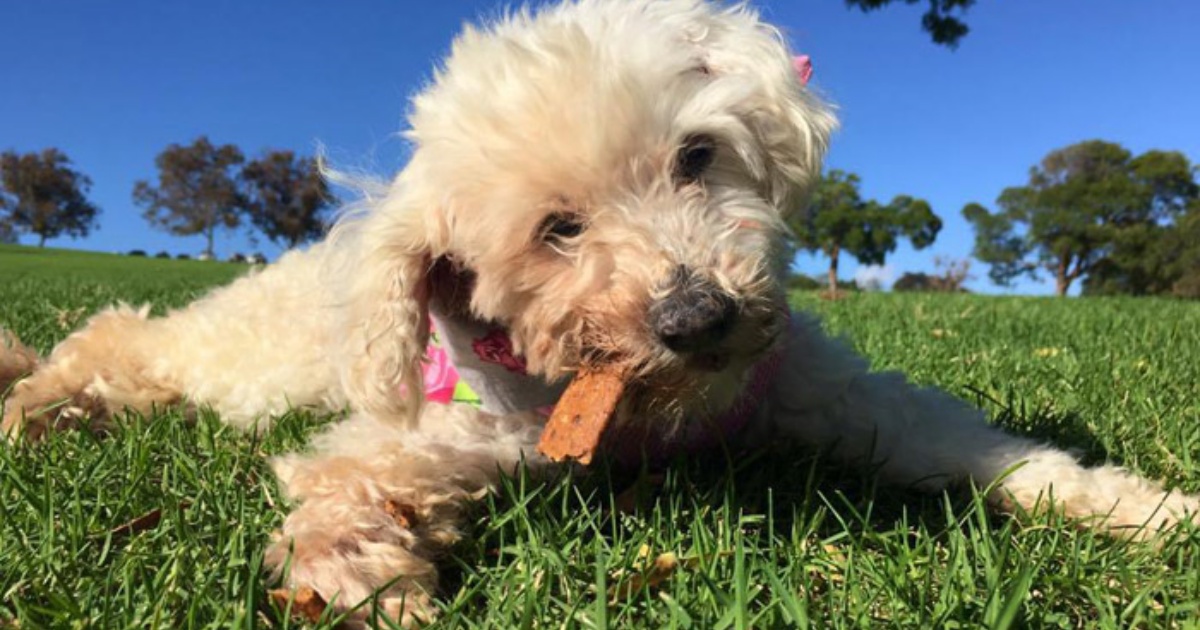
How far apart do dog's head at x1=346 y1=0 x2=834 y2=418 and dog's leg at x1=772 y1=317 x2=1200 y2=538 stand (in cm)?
63

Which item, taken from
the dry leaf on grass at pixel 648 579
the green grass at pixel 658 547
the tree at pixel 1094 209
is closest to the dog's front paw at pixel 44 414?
the green grass at pixel 658 547

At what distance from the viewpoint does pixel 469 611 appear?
1964 millimetres

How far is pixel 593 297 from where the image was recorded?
2.24 m

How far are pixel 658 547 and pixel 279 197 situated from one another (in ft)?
246

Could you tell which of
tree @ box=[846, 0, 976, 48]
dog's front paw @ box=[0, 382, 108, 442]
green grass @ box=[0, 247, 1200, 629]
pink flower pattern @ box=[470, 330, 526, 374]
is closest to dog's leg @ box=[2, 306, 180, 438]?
dog's front paw @ box=[0, 382, 108, 442]

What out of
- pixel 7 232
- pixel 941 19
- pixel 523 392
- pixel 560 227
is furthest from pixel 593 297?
pixel 7 232

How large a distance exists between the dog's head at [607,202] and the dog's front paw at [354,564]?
43cm

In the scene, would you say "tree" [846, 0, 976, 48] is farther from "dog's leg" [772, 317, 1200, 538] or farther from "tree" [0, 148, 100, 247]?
"tree" [0, 148, 100, 247]

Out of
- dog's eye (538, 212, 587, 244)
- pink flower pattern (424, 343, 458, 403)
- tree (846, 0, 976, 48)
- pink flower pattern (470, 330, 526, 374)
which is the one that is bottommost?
pink flower pattern (424, 343, 458, 403)

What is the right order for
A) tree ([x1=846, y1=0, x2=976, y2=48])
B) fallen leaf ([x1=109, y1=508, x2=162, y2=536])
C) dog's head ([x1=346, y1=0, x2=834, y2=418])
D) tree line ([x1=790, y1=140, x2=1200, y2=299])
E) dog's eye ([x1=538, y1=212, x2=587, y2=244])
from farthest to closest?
tree line ([x1=790, y1=140, x2=1200, y2=299]) < tree ([x1=846, y1=0, x2=976, y2=48]) < dog's eye ([x1=538, y1=212, x2=587, y2=244]) < fallen leaf ([x1=109, y1=508, x2=162, y2=536]) < dog's head ([x1=346, y1=0, x2=834, y2=418])

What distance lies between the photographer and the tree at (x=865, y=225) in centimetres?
6440

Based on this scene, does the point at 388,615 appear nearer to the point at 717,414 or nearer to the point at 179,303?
the point at 717,414

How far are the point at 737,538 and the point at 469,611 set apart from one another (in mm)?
630

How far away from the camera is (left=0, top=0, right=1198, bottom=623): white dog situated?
85.0 inches
